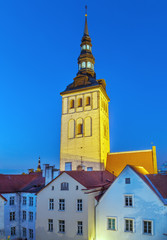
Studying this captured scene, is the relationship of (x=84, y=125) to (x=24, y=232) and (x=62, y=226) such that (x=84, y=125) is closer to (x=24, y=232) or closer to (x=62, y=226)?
(x=24, y=232)

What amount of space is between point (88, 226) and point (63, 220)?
11.2ft

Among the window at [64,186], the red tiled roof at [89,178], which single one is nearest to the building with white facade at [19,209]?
the window at [64,186]

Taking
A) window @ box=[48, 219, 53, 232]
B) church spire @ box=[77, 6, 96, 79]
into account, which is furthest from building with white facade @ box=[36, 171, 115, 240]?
church spire @ box=[77, 6, 96, 79]

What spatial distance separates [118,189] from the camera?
24297 millimetres

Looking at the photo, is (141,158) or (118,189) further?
(141,158)

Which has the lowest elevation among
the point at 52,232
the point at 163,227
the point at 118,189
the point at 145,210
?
the point at 52,232

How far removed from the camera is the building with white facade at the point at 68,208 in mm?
24672

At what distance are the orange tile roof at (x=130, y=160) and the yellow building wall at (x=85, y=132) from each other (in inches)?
73.6

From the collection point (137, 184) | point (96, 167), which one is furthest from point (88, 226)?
point (96, 167)

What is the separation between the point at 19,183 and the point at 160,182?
22.1 metres

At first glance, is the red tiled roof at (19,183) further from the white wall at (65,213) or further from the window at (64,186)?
the window at (64,186)

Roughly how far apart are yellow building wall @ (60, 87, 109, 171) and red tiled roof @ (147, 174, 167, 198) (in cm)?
1748

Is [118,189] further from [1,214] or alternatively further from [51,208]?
[1,214]

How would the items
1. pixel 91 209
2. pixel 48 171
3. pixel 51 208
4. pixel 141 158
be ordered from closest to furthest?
pixel 91 209
pixel 51 208
pixel 48 171
pixel 141 158
